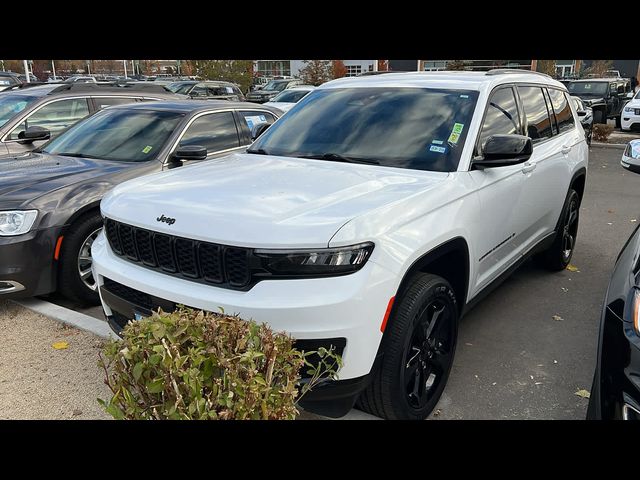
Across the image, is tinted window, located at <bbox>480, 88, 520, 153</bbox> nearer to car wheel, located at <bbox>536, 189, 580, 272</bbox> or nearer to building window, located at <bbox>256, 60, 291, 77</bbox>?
car wheel, located at <bbox>536, 189, 580, 272</bbox>

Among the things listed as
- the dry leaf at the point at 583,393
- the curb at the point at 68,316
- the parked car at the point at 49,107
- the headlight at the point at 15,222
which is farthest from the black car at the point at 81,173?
the dry leaf at the point at 583,393

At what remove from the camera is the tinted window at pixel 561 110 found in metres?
5.32

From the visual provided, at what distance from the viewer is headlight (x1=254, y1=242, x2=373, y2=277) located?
2.52 metres

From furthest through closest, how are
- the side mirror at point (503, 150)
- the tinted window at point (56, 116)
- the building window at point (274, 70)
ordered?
1. the building window at point (274, 70)
2. the tinted window at point (56, 116)
3. the side mirror at point (503, 150)

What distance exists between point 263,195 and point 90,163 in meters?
2.83

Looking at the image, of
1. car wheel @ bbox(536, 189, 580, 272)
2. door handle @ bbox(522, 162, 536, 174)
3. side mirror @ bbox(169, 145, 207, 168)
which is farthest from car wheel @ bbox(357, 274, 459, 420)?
side mirror @ bbox(169, 145, 207, 168)

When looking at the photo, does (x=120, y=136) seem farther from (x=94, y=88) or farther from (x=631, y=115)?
(x=631, y=115)

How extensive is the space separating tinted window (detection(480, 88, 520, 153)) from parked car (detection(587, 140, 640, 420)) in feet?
5.11

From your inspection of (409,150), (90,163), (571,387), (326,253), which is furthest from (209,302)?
(90,163)

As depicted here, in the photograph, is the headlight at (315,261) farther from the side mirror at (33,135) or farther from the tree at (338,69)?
the tree at (338,69)

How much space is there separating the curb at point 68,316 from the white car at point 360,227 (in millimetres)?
873

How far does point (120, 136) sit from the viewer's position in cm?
557

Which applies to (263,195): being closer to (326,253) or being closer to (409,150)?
(326,253)
